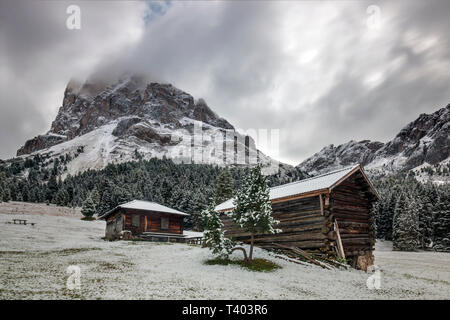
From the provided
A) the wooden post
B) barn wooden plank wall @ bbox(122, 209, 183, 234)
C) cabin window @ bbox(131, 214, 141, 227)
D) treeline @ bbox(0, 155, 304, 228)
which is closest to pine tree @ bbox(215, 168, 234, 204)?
treeline @ bbox(0, 155, 304, 228)

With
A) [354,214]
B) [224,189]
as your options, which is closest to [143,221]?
[354,214]

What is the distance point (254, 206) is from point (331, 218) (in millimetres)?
6330

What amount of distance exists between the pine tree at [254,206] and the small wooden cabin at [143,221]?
24.1m

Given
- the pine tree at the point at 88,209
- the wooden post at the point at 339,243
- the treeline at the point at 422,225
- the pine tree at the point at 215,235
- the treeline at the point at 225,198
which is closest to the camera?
the pine tree at the point at 215,235

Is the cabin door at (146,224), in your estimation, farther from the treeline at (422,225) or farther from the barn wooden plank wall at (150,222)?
the treeline at (422,225)

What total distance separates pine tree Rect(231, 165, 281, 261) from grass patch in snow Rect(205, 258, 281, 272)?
2.20 feet

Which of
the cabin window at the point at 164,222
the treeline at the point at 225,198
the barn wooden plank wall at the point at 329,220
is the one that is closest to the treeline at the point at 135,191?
the treeline at the point at 225,198

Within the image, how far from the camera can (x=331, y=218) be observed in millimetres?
20172

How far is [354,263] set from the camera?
22141 mm

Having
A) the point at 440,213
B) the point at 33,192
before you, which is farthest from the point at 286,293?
the point at 33,192

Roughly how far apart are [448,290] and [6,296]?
20.6 m

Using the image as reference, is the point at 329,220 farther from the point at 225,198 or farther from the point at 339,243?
the point at 225,198

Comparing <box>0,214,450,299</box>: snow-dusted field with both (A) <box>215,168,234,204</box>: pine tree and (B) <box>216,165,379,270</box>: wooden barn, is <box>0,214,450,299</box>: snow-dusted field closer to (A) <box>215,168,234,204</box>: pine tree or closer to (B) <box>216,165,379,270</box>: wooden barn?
(B) <box>216,165,379,270</box>: wooden barn

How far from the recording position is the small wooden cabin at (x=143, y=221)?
3803 cm
